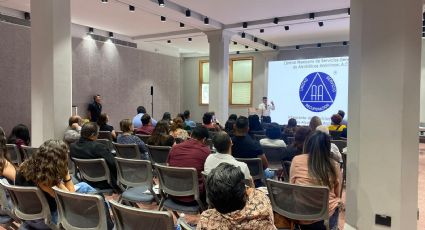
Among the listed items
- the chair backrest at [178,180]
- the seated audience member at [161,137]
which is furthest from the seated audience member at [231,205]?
the seated audience member at [161,137]

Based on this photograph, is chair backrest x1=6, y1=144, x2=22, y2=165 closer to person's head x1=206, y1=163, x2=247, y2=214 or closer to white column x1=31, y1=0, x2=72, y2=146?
white column x1=31, y1=0, x2=72, y2=146

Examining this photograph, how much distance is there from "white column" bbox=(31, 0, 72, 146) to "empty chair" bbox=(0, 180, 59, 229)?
10.6 ft

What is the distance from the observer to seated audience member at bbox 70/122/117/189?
355 centimetres

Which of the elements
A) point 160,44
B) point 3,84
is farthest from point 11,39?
point 160,44

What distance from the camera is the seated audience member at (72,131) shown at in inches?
199

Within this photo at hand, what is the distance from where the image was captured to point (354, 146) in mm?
3279

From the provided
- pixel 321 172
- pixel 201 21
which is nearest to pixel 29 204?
pixel 321 172

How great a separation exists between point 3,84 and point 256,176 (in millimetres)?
7245

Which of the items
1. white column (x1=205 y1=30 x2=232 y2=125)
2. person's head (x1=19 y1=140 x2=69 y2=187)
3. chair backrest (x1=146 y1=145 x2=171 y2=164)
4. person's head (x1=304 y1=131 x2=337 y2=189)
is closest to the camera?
person's head (x1=19 y1=140 x2=69 y2=187)

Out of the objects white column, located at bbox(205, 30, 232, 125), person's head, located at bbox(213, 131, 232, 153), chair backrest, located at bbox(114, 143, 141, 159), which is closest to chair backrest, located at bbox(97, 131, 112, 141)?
chair backrest, located at bbox(114, 143, 141, 159)

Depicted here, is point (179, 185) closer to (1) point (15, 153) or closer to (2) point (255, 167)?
(2) point (255, 167)

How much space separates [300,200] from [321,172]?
29 cm

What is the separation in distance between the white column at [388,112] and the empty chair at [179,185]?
1.57 m

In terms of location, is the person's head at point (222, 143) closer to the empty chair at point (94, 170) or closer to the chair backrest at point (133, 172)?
the chair backrest at point (133, 172)
